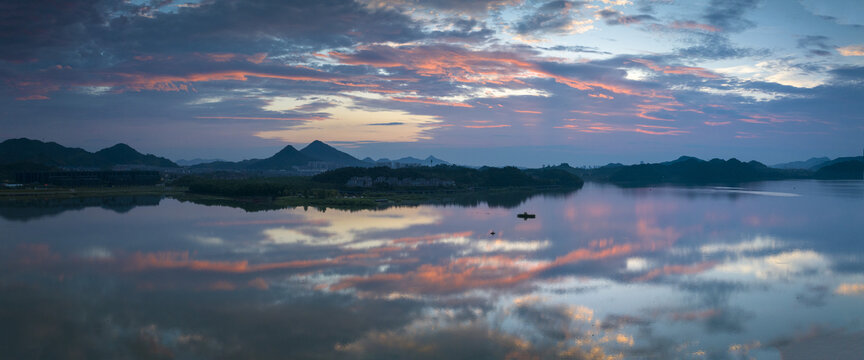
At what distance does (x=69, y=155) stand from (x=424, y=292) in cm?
11960

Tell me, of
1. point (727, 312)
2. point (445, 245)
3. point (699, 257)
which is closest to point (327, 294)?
point (445, 245)

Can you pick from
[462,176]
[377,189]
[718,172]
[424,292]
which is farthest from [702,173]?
[424,292]

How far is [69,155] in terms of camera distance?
101250mm

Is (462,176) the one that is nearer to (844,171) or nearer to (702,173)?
(702,173)

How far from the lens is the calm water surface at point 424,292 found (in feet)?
25.2

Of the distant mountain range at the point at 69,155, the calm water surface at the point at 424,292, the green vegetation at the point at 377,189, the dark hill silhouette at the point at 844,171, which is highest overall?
the distant mountain range at the point at 69,155

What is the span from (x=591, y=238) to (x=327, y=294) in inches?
472

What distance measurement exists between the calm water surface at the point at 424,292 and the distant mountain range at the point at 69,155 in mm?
85333

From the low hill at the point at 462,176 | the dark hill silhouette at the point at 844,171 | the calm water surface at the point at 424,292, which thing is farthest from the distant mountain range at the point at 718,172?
the calm water surface at the point at 424,292

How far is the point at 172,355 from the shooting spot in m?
7.21

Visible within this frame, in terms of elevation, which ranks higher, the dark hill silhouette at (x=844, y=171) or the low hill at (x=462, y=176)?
the dark hill silhouette at (x=844, y=171)

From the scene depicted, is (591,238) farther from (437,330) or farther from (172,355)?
(172,355)

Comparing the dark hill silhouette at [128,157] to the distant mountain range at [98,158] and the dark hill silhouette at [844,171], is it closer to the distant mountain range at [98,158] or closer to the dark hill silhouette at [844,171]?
the distant mountain range at [98,158]

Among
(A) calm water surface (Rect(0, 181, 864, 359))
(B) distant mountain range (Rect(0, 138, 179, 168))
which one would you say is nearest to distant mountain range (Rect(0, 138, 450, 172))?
(B) distant mountain range (Rect(0, 138, 179, 168))
